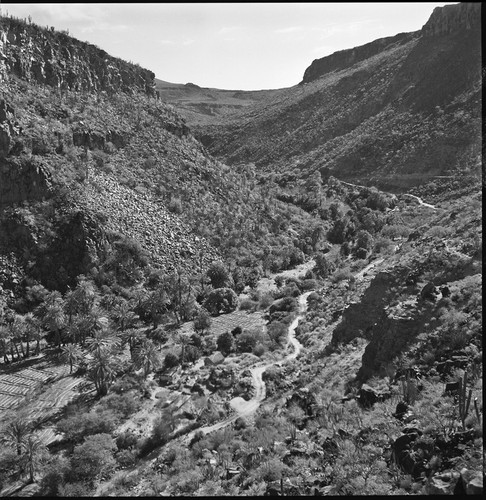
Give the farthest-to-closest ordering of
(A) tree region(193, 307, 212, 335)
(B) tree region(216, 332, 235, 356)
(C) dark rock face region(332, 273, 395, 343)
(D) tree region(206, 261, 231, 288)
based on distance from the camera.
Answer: (D) tree region(206, 261, 231, 288), (A) tree region(193, 307, 212, 335), (B) tree region(216, 332, 235, 356), (C) dark rock face region(332, 273, 395, 343)

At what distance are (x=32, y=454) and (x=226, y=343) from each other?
79.9 feet

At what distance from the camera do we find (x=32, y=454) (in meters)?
31.1

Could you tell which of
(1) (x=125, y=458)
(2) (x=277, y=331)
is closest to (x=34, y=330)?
(1) (x=125, y=458)

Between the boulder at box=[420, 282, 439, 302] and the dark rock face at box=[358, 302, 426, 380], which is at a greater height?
the boulder at box=[420, 282, 439, 302]

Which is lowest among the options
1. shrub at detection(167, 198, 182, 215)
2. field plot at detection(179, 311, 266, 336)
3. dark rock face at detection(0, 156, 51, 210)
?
field plot at detection(179, 311, 266, 336)

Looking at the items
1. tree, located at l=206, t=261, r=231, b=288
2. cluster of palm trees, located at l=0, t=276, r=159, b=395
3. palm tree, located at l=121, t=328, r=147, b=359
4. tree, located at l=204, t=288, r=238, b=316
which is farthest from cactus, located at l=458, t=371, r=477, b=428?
tree, located at l=206, t=261, r=231, b=288

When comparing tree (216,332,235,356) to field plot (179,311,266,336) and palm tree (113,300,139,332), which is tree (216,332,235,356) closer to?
field plot (179,311,266,336)

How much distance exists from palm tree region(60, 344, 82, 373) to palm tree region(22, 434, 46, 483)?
14.5 metres

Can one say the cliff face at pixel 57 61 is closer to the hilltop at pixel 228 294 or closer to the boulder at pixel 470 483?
the hilltop at pixel 228 294

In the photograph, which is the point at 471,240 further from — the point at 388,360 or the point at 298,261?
the point at 298,261

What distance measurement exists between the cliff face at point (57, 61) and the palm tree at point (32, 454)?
2414 inches

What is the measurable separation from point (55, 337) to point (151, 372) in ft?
49.0

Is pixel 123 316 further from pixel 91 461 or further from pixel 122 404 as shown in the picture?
pixel 91 461

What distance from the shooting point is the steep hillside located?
367ft
